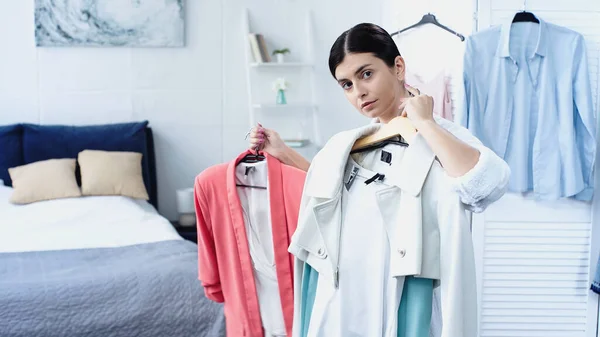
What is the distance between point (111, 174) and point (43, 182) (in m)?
0.38

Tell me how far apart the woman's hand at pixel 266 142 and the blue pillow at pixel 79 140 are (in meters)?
2.50

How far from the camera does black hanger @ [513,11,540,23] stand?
2.81 metres

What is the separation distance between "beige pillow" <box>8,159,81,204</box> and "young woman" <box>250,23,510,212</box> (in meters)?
2.69

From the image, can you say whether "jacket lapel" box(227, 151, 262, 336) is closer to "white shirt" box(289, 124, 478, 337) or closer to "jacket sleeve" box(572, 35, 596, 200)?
"white shirt" box(289, 124, 478, 337)

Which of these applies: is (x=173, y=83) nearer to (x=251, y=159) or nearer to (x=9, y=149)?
Result: (x=9, y=149)

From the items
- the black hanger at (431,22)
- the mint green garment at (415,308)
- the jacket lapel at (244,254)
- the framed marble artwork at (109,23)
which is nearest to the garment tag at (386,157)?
the mint green garment at (415,308)

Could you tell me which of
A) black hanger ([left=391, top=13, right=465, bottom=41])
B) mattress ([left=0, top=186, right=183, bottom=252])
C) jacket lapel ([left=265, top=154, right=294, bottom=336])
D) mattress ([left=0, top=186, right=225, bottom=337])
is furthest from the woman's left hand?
mattress ([left=0, top=186, right=183, bottom=252])

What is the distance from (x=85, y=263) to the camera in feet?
8.86

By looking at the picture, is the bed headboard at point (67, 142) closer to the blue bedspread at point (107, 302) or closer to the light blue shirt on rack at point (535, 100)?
the blue bedspread at point (107, 302)

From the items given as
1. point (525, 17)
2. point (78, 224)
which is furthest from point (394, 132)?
point (78, 224)

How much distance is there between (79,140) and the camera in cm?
401

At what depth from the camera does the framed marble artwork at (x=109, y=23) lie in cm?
407

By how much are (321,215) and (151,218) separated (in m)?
2.27

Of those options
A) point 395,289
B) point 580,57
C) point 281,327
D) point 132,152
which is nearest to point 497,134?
point 580,57
